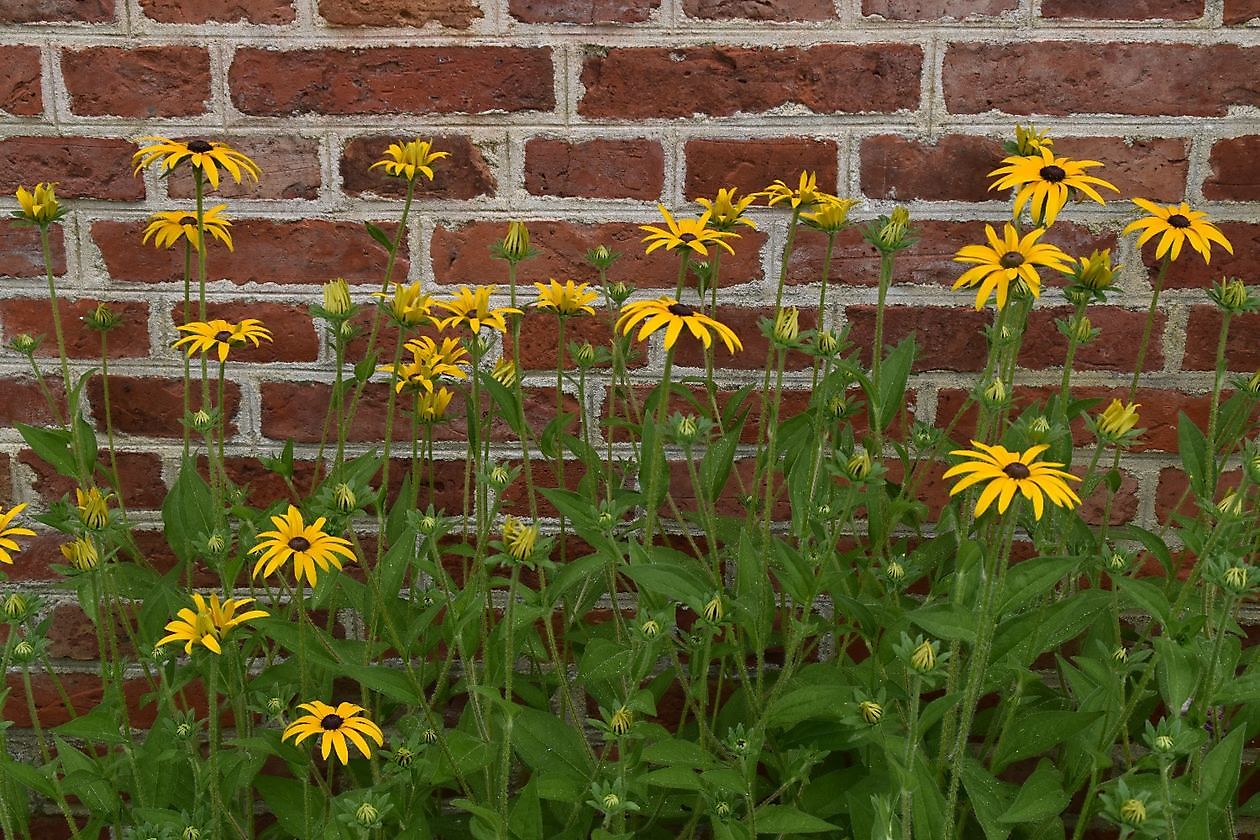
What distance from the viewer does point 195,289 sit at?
107 cm

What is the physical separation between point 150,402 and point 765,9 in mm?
717

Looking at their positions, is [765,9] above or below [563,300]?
above

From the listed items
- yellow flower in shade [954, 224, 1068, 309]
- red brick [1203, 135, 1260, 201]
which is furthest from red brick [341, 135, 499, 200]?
red brick [1203, 135, 1260, 201]

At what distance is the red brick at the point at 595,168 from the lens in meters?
1.04

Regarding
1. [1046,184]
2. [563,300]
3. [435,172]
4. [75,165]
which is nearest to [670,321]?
[563,300]

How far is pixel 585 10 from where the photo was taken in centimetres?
101

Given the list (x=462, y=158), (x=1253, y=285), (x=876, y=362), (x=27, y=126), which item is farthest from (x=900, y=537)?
(x=27, y=126)

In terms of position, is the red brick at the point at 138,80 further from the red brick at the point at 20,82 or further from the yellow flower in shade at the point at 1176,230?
the yellow flower in shade at the point at 1176,230

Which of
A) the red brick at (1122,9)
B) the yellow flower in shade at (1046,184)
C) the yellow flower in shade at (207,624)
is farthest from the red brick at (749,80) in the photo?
the yellow flower in shade at (207,624)

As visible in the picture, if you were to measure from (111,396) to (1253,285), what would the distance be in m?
1.13

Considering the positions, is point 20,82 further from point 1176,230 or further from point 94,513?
point 1176,230

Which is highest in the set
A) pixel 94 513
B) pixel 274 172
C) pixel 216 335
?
pixel 274 172

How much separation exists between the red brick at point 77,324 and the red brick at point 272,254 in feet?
0.12

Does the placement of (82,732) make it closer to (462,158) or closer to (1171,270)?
(462,158)
